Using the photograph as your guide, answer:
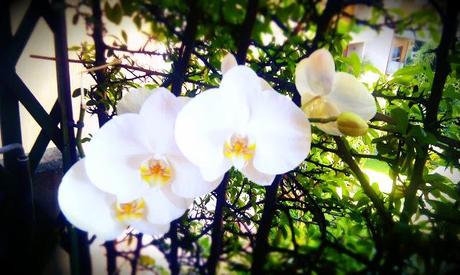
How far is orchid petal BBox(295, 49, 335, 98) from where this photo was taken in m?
0.41

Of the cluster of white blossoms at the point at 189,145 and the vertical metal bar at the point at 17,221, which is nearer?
the cluster of white blossoms at the point at 189,145

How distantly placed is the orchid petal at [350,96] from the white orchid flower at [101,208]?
0.92 feet

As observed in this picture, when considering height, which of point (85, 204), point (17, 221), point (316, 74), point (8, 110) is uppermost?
point (316, 74)

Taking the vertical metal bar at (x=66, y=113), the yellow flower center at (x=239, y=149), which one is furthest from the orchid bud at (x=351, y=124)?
the vertical metal bar at (x=66, y=113)

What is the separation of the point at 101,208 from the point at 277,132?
0.27 meters

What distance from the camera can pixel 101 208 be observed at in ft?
1.39

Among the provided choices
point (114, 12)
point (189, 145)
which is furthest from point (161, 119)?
point (114, 12)

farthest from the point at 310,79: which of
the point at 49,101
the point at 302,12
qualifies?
the point at 49,101

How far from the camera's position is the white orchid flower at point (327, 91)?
42 centimetres

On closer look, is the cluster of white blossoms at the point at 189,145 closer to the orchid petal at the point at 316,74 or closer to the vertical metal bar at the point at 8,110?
the orchid petal at the point at 316,74

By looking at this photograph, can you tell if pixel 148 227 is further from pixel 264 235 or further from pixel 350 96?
pixel 350 96

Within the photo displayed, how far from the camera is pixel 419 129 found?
1.73 ft

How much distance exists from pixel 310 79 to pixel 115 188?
12.2 inches

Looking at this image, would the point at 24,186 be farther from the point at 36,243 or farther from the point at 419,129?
the point at 419,129
